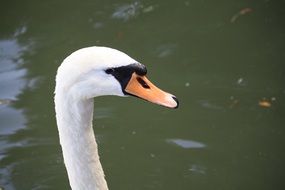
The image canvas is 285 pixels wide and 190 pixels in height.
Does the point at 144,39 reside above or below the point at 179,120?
above

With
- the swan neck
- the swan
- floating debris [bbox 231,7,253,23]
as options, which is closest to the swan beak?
the swan

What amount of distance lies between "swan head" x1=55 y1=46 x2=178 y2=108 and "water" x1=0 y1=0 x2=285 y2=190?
6.83 ft

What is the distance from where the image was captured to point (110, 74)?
2.98 meters

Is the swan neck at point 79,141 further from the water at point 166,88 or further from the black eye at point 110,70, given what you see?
the water at point 166,88

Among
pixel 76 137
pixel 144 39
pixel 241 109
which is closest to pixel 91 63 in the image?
pixel 76 137

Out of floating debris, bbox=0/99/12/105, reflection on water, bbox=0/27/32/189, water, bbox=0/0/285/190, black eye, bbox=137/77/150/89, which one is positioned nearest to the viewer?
black eye, bbox=137/77/150/89

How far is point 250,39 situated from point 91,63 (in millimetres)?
4031

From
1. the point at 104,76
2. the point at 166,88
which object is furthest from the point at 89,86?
the point at 166,88

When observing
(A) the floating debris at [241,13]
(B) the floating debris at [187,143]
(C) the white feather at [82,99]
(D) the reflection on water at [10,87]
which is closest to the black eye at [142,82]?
(C) the white feather at [82,99]

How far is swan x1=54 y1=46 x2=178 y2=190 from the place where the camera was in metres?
2.96

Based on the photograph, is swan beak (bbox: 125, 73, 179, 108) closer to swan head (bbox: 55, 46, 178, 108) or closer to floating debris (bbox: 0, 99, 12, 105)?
swan head (bbox: 55, 46, 178, 108)

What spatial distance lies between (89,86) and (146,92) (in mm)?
305

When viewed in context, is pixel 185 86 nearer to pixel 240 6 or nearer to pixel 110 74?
pixel 240 6

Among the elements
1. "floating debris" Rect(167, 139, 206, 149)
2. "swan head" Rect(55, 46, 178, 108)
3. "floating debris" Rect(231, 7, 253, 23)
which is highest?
"swan head" Rect(55, 46, 178, 108)
